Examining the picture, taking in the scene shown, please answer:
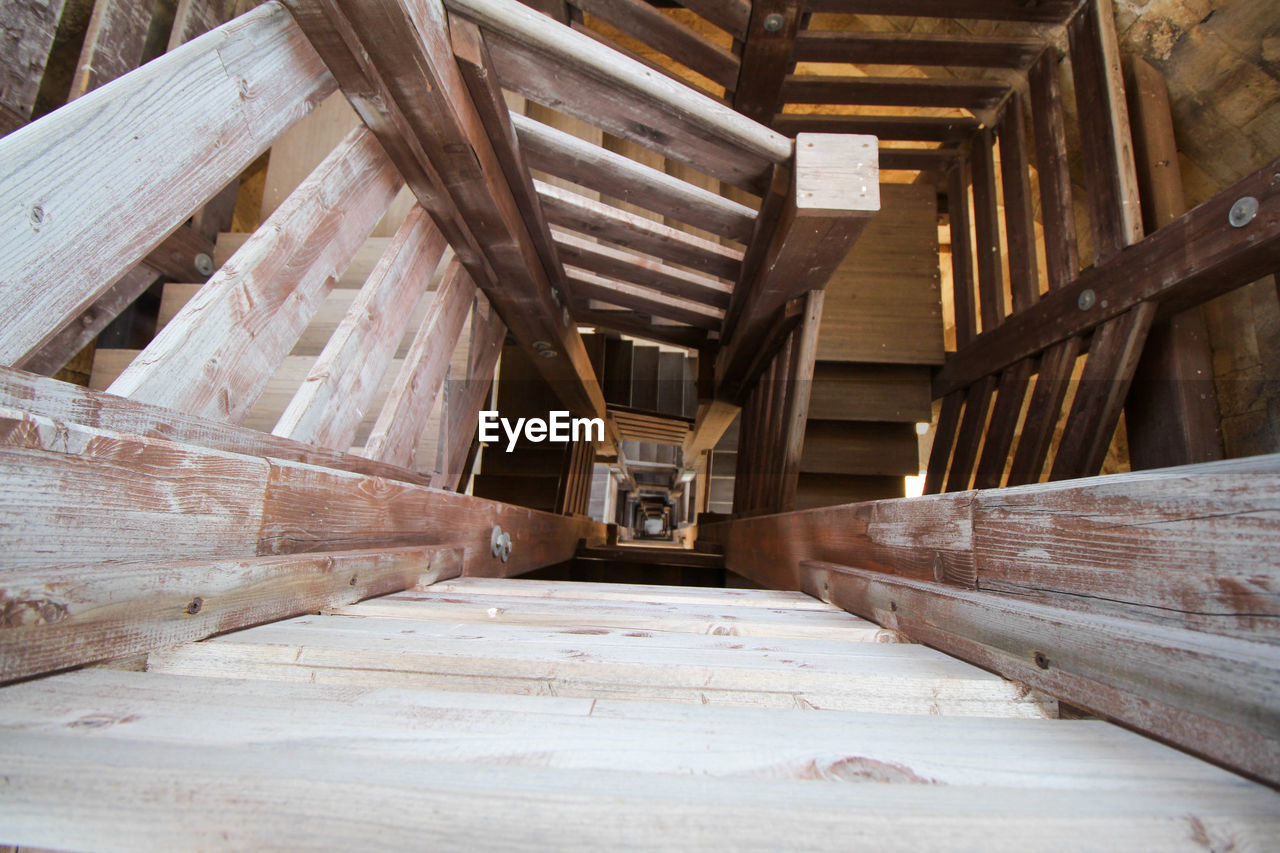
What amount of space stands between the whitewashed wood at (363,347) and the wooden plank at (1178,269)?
10.7ft

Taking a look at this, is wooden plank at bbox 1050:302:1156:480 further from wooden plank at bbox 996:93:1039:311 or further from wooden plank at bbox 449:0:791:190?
wooden plank at bbox 449:0:791:190

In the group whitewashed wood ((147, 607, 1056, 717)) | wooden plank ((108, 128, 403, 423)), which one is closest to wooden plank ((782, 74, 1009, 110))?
wooden plank ((108, 128, 403, 423))

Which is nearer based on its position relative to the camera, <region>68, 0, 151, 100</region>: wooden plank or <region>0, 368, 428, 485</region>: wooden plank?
<region>0, 368, 428, 485</region>: wooden plank

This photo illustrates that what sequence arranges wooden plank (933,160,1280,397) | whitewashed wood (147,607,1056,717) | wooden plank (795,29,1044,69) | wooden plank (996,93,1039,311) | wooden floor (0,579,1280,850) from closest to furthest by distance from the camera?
wooden floor (0,579,1280,850) < whitewashed wood (147,607,1056,717) < wooden plank (933,160,1280,397) < wooden plank (795,29,1044,69) < wooden plank (996,93,1039,311)

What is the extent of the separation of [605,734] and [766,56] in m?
4.10

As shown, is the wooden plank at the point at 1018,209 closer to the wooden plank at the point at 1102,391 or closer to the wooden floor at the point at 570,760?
the wooden plank at the point at 1102,391

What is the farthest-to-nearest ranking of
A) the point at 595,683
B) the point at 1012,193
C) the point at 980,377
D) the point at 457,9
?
the point at 980,377 → the point at 1012,193 → the point at 457,9 → the point at 595,683

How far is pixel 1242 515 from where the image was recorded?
641 mm

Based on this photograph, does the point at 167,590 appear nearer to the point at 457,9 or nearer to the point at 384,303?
the point at 384,303

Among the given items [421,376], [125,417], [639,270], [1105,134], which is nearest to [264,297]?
[125,417]

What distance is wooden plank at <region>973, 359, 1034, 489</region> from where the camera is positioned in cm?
398

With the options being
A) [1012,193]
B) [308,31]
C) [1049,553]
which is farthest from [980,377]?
[308,31]

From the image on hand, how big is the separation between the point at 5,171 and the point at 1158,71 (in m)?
4.77

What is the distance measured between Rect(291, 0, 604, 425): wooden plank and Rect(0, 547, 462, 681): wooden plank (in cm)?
124
